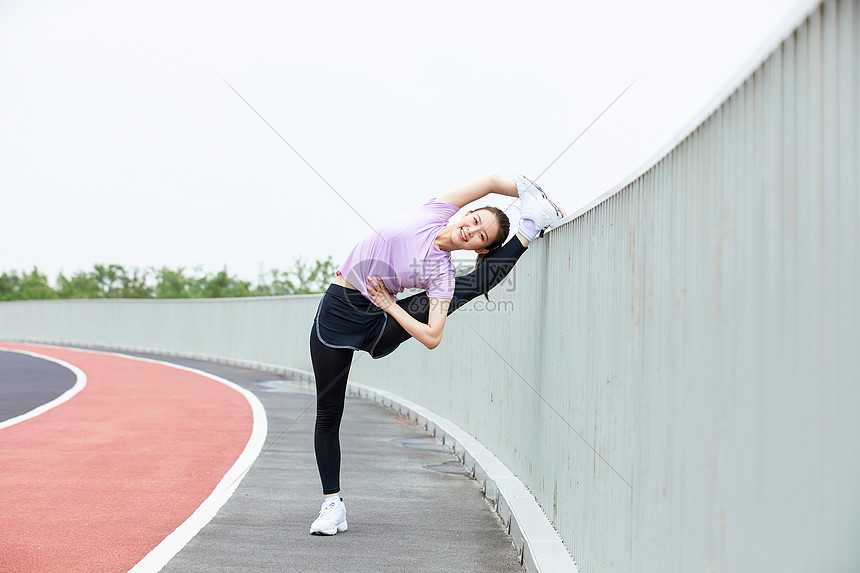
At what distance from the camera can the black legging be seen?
218 inches

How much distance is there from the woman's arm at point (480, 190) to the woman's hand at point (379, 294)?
26.9 inches

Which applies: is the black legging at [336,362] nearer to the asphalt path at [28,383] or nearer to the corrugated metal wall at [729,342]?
the corrugated metal wall at [729,342]

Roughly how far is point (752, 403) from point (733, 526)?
350mm

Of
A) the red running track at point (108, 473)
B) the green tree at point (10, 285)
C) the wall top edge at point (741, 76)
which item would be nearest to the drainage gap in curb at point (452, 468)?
the red running track at point (108, 473)

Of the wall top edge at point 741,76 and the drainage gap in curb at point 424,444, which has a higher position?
the wall top edge at point 741,76

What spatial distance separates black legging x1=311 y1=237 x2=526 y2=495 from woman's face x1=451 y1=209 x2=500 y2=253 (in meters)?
0.25

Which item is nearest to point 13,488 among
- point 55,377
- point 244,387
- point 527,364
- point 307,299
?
point 527,364

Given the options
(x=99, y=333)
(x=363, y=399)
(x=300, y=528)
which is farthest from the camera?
(x=99, y=333)

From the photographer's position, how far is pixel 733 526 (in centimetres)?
237

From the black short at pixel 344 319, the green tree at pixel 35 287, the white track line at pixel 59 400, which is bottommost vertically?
the white track line at pixel 59 400

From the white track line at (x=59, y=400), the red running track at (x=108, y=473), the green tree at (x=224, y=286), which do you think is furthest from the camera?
the green tree at (x=224, y=286)

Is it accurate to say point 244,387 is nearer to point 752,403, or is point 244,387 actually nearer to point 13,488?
point 13,488

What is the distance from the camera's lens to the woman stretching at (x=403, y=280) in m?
5.29

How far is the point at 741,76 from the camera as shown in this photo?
7.80 ft
